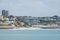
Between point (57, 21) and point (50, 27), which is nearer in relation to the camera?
point (50, 27)

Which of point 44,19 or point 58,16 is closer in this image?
point 44,19

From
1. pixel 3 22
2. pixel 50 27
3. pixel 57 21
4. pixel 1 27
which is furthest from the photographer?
pixel 57 21

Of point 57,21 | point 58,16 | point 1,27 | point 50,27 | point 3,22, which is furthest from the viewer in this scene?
point 58,16

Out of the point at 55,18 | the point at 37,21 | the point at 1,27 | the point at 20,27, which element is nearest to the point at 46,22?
the point at 37,21

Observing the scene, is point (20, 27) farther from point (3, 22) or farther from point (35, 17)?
point (35, 17)

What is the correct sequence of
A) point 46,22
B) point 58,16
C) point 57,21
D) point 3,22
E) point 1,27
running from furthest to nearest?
point 58,16 < point 57,21 < point 46,22 < point 3,22 < point 1,27

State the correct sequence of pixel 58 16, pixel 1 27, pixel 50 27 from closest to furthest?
pixel 1 27, pixel 50 27, pixel 58 16

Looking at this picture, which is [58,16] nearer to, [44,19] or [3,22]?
[44,19]

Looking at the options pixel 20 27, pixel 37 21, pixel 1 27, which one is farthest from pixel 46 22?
pixel 1 27
